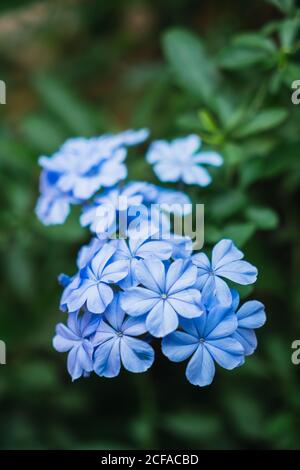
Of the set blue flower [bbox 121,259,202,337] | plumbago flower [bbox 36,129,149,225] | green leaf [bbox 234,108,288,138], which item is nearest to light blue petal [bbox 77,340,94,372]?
blue flower [bbox 121,259,202,337]

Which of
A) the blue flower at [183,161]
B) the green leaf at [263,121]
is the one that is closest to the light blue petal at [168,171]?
the blue flower at [183,161]

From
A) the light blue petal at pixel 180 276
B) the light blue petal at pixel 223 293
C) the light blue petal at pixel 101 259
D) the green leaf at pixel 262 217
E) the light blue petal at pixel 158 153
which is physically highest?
the light blue petal at pixel 158 153

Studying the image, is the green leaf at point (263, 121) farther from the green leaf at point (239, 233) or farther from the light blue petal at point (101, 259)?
the light blue petal at point (101, 259)

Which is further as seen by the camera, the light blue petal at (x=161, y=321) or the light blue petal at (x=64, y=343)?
the light blue petal at (x=64, y=343)

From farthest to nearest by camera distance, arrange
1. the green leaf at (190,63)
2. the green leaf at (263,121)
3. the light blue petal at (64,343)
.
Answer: the green leaf at (190,63) → the green leaf at (263,121) → the light blue petal at (64,343)

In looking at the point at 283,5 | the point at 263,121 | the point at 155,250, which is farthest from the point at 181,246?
the point at 283,5

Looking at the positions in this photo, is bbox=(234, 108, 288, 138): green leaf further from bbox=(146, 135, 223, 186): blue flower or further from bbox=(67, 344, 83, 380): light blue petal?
bbox=(67, 344, 83, 380): light blue petal

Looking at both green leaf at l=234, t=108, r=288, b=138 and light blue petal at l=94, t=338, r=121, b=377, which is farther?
green leaf at l=234, t=108, r=288, b=138
